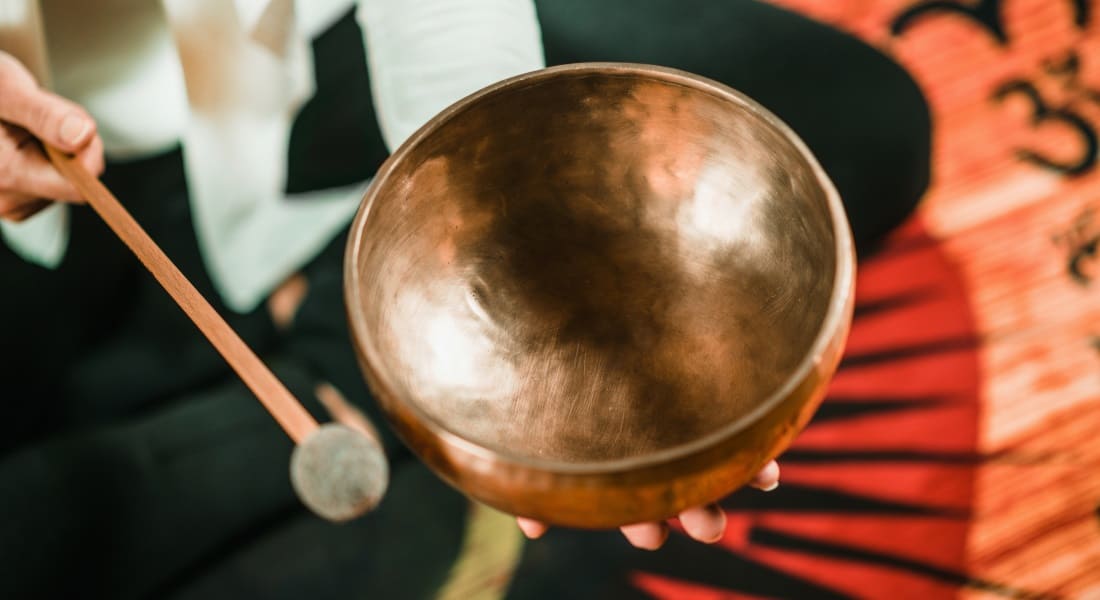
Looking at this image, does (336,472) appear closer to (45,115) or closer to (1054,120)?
(45,115)

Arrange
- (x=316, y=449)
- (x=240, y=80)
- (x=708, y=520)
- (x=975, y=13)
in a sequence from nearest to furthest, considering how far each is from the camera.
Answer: (x=316, y=449) < (x=708, y=520) < (x=240, y=80) < (x=975, y=13)

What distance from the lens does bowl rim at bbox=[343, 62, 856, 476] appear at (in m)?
0.44

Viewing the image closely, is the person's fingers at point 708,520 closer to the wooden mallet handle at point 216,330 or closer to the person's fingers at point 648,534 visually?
the person's fingers at point 648,534

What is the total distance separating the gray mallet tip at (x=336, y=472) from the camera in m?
0.49

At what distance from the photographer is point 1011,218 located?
4.19ft

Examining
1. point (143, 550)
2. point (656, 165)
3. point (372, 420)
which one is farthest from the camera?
point (372, 420)

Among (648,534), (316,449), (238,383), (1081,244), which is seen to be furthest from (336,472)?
(1081,244)

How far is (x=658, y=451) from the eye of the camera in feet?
1.73

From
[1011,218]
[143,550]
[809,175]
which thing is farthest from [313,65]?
[1011,218]

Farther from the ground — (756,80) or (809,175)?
(809,175)

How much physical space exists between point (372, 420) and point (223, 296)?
242 mm

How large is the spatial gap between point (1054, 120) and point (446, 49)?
1065mm

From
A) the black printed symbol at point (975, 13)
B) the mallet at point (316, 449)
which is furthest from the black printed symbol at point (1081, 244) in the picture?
the mallet at point (316, 449)

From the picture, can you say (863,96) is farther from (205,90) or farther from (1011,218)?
(205,90)
